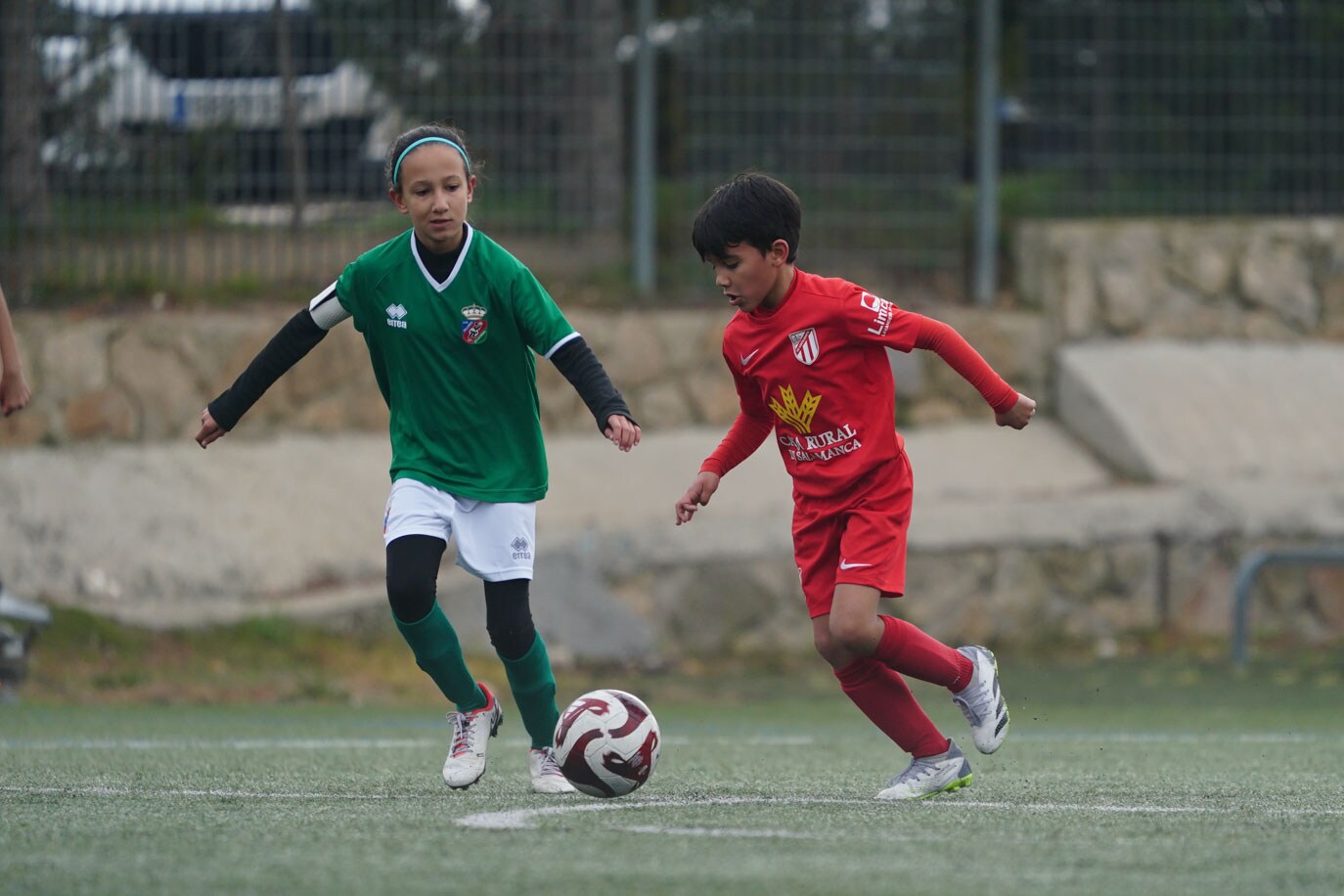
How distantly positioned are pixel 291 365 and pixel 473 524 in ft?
2.23

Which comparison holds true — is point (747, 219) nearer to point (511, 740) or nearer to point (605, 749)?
point (605, 749)

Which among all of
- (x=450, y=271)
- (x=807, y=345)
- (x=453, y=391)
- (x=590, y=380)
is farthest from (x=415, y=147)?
(x=807, y=345)

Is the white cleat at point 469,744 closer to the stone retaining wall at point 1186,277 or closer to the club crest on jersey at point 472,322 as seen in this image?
the club crest on jersey at point 472,322

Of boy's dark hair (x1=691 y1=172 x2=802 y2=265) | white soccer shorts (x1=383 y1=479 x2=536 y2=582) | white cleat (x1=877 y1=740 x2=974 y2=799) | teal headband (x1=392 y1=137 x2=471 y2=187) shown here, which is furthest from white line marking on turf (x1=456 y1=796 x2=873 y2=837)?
teal headband (x1=392 y1=137 x2=471 y2=187)

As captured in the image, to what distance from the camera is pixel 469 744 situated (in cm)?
495

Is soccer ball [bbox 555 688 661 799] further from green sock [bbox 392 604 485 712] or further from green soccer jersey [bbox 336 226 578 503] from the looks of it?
green soccer jersey [bbox 336 226 578 503]

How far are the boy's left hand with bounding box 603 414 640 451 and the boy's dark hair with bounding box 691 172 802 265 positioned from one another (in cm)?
50

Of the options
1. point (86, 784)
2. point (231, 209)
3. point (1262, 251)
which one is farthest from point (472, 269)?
point (1262, 251)

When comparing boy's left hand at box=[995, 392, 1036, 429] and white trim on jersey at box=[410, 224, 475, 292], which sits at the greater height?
white trim on jersey at box=[410, 224, 475, 292]

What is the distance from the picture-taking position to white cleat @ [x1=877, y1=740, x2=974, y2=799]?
4.79 meters

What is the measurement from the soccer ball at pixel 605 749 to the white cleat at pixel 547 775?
195 mm

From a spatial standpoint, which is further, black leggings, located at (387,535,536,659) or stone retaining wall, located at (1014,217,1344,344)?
stone retaining wall, located at (1014,217,1344,344)

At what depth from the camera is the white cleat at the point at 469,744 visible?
16.0 feet

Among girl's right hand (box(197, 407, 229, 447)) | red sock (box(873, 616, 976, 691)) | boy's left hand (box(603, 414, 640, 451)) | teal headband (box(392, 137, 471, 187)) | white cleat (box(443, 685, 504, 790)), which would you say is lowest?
white cleat (box(443, 685, 504, 790))
